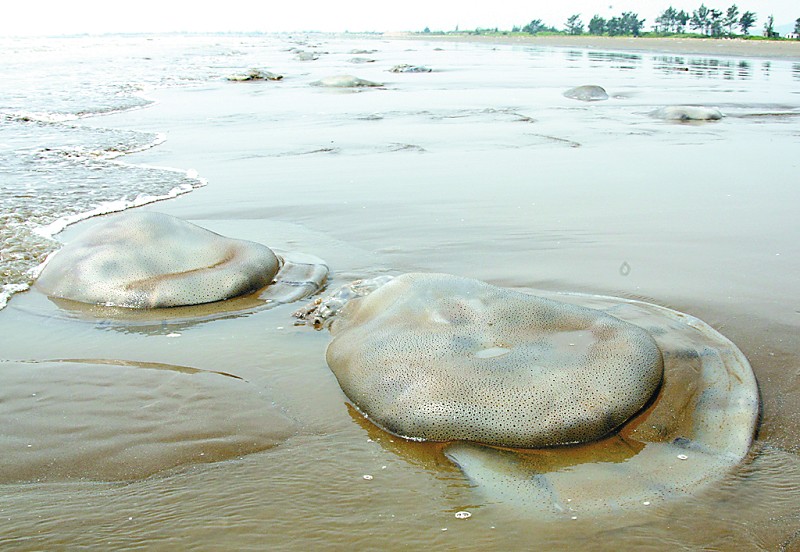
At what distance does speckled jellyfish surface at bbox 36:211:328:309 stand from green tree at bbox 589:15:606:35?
7993 centimetres

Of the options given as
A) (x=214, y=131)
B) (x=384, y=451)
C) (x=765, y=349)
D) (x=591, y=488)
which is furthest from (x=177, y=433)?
(x=214, y=131)

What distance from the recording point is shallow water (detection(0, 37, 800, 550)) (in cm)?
222

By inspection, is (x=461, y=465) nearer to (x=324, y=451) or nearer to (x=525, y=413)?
(x=525, y=413)

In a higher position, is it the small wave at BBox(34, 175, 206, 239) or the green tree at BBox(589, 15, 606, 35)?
the green tree at BBox(589, 15, 606, 35)

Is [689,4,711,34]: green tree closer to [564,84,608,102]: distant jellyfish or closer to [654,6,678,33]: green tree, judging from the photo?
[654,6,678,33]: green tree

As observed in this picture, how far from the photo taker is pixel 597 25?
77.8m

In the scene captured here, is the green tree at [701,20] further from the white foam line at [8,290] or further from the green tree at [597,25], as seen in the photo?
the white foam line at [8,290]

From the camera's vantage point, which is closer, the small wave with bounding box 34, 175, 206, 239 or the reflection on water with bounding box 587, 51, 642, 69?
the small wave with bounding box 34, 175, 206, 239

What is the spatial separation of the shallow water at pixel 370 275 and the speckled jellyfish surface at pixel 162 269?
13 cm

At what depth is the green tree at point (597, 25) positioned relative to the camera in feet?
252

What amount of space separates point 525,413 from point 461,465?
1.09ft

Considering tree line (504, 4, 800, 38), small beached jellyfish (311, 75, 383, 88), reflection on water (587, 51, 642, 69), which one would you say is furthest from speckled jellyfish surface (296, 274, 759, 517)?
tree line (504, 4, 800, 38)

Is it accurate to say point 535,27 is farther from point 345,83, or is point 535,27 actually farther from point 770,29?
point 345,83

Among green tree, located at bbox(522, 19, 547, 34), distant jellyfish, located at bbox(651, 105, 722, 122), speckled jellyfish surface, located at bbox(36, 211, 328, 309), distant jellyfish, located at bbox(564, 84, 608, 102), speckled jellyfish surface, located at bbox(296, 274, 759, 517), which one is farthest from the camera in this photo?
green tree, located at bbox(522, 19, 547, 34)
